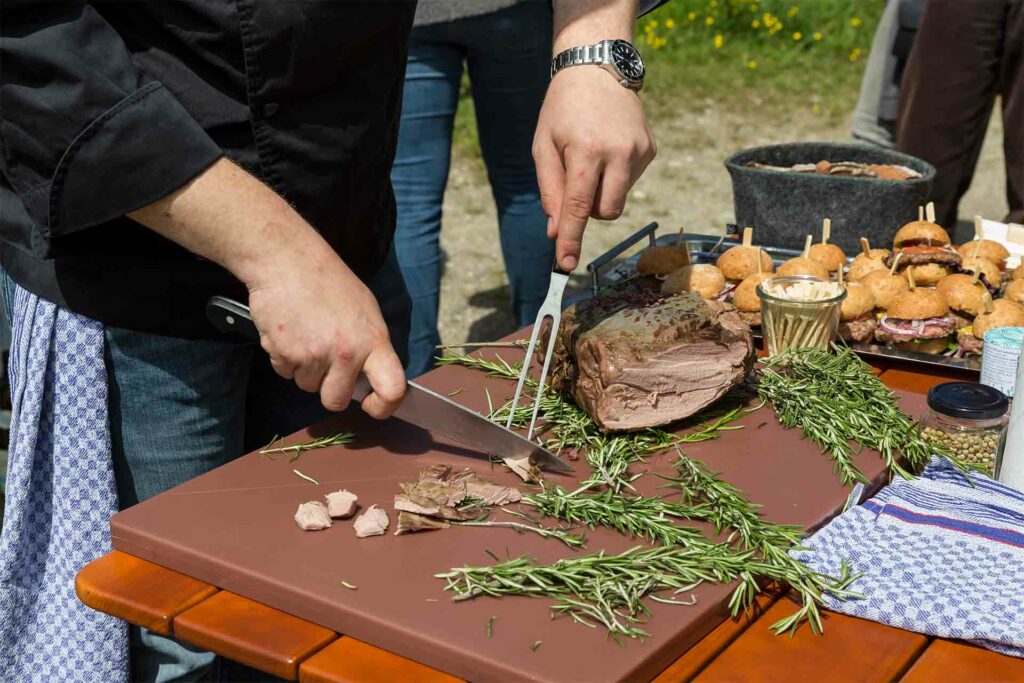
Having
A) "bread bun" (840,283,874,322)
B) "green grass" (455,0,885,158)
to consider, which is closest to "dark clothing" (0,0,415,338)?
"bread bun" (840,283,874,322)

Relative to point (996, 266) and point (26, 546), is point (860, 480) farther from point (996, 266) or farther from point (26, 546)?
point (26, 546)

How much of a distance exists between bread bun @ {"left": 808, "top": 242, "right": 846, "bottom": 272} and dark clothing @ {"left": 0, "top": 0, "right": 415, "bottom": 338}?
1202mm

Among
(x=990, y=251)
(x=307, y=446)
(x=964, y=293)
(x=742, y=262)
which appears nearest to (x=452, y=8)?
(x=742, y=262)

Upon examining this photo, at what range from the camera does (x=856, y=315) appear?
8.77 feet

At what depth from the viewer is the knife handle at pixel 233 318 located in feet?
6.57

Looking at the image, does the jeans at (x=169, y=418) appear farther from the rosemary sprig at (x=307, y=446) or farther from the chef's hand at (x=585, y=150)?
the chef's hand at (x=585, y=150)

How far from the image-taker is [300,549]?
5.76ft

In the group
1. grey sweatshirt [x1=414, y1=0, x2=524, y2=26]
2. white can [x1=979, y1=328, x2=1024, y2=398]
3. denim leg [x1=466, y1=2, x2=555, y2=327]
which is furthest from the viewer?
denim leg [x1=466, y1=2, x2=555, y2=327]

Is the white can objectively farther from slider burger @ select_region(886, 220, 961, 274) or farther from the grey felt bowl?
the grey felt bowl

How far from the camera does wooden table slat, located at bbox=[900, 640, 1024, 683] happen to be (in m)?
1.55

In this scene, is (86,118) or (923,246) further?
(923,246)

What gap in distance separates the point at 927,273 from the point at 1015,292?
224 millimetres

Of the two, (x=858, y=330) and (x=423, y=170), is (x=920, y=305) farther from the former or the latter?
(x=423, y=170)

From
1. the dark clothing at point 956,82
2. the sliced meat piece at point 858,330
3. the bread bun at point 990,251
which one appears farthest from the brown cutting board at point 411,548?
the dark clothing at point 956,82
